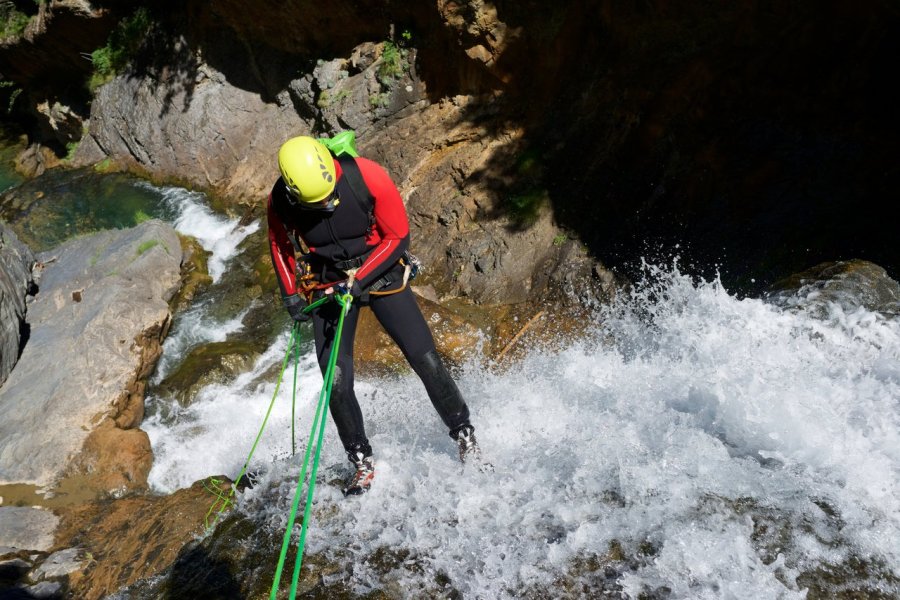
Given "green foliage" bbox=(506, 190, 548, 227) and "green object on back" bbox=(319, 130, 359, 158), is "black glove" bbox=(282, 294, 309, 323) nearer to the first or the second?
"green object on back" bbox=(319, 130, 359, 158)

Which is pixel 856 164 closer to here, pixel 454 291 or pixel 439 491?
pixel 454 291

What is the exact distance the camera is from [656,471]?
4027 millimetres

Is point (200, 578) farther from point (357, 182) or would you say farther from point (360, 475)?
point (357, 182)

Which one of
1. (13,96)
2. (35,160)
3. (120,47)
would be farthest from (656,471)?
(13,96)

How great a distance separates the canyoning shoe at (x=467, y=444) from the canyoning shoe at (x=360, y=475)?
0.62m

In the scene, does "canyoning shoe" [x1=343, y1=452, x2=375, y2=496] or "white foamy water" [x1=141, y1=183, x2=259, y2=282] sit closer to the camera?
"canyoning shoe" [x1=343, y1=452, x2=375, y2=496]

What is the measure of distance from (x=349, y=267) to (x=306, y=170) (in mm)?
697

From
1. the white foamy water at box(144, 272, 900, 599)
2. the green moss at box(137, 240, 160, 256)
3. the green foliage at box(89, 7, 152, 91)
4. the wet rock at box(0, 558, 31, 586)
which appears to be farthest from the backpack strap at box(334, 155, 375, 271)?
the green foliage at box(89, 7, 152, 91)

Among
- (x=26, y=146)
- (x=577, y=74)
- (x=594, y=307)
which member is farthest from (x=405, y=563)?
(x=26, y=146)

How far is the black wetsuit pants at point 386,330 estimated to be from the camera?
13.5 feet

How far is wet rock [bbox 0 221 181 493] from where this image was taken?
602 cm

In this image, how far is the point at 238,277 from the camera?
882 centimetres

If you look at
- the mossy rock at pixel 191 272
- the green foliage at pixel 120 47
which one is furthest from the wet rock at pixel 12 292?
the green foliage at pixel 120 47

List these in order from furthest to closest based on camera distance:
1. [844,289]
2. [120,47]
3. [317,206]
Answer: [120,47] → [844,289] → [317,206]
